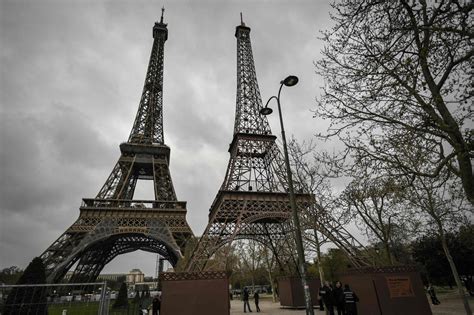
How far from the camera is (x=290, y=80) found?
8414mm

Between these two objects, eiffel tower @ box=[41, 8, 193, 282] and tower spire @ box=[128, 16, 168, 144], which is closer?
eiffel tower @ box=[41, 8, 193, 282]

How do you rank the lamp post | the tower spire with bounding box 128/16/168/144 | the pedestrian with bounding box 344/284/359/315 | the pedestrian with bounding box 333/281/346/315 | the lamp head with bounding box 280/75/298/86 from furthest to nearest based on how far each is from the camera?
the tower spire with bounding box 128/16/168/144 < the pedestrian with bounding box 333/281/346/315 < the pedestrian with bounding box 344/284/359/315 < the lamp head with bounding box 280/75/298/86 < the lamp post

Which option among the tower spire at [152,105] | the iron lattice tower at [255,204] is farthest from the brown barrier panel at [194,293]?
the tower spire at [152,105]

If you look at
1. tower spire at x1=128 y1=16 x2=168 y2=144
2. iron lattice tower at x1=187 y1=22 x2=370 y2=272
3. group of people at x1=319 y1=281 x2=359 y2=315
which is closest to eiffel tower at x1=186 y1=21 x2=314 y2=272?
iron lattice tower at x1=187 y1=22 x2=370 y2=272

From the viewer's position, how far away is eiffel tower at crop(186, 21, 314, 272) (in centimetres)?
1700

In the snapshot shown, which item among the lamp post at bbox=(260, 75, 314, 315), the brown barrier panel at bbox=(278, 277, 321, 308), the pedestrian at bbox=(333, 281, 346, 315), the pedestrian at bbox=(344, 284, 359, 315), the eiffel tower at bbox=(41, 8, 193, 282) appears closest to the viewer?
the lamp post at bbox=(260, 75, 314, 315)

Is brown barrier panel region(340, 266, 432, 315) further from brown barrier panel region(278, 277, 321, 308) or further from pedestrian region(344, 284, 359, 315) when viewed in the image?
brown barrier panel region(278, 277, 321, 308)

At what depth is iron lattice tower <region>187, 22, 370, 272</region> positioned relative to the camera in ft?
51.3

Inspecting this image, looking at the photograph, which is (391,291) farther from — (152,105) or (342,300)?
(152,105)

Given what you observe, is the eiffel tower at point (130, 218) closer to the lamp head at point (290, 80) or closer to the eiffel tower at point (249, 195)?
the eiffel tower at point (249, 195)

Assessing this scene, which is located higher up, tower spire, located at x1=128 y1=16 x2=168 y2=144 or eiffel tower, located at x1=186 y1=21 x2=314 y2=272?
tower spire, located at x1=128 y1=16 x2=168 y2=144

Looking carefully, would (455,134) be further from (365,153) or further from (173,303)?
(173,303)

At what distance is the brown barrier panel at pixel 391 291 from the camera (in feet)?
37.5

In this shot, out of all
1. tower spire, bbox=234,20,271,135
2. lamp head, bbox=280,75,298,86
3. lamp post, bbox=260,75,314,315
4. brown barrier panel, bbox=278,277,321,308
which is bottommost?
brown barrier panel, bbox=278,277,321,308
